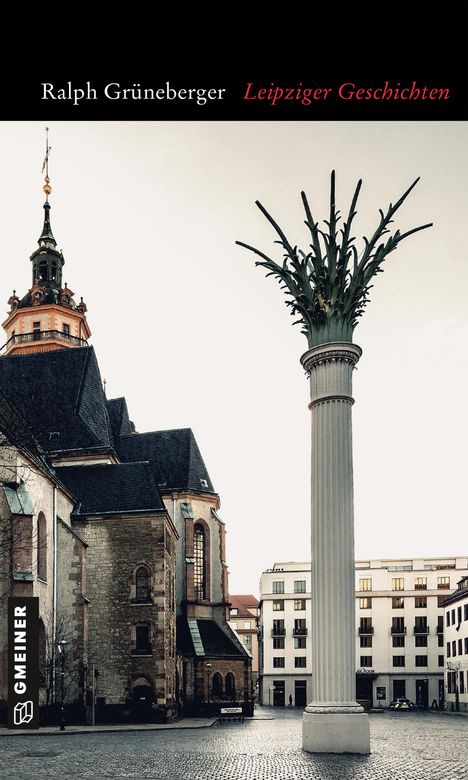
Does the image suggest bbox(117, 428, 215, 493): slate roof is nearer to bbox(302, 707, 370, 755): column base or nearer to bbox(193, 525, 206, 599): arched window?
bbox(193, 525, 206, 599): arched window

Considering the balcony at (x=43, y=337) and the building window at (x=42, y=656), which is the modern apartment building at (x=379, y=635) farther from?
the building window at (x=42, y=656)

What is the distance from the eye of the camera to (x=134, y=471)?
53312mm

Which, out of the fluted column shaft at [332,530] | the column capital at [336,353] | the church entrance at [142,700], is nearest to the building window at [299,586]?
the church entrance at [142,700]

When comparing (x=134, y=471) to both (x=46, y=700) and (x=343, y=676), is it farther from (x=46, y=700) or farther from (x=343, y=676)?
(x=343, y=676)

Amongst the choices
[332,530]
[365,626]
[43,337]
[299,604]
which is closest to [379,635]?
[365,626]

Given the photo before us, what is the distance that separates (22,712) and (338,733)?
64.5 ft

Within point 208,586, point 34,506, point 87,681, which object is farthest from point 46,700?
point 208,586

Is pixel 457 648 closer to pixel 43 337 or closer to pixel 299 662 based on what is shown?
pixel 299 662

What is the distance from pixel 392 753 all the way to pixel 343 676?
3.57m

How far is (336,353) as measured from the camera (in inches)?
950

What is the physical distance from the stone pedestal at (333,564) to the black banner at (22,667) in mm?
16974

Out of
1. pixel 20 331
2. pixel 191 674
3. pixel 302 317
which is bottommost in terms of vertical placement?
pixel 191 674

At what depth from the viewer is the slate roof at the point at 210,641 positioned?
59.0 m

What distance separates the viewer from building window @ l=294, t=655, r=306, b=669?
98.9 metres
